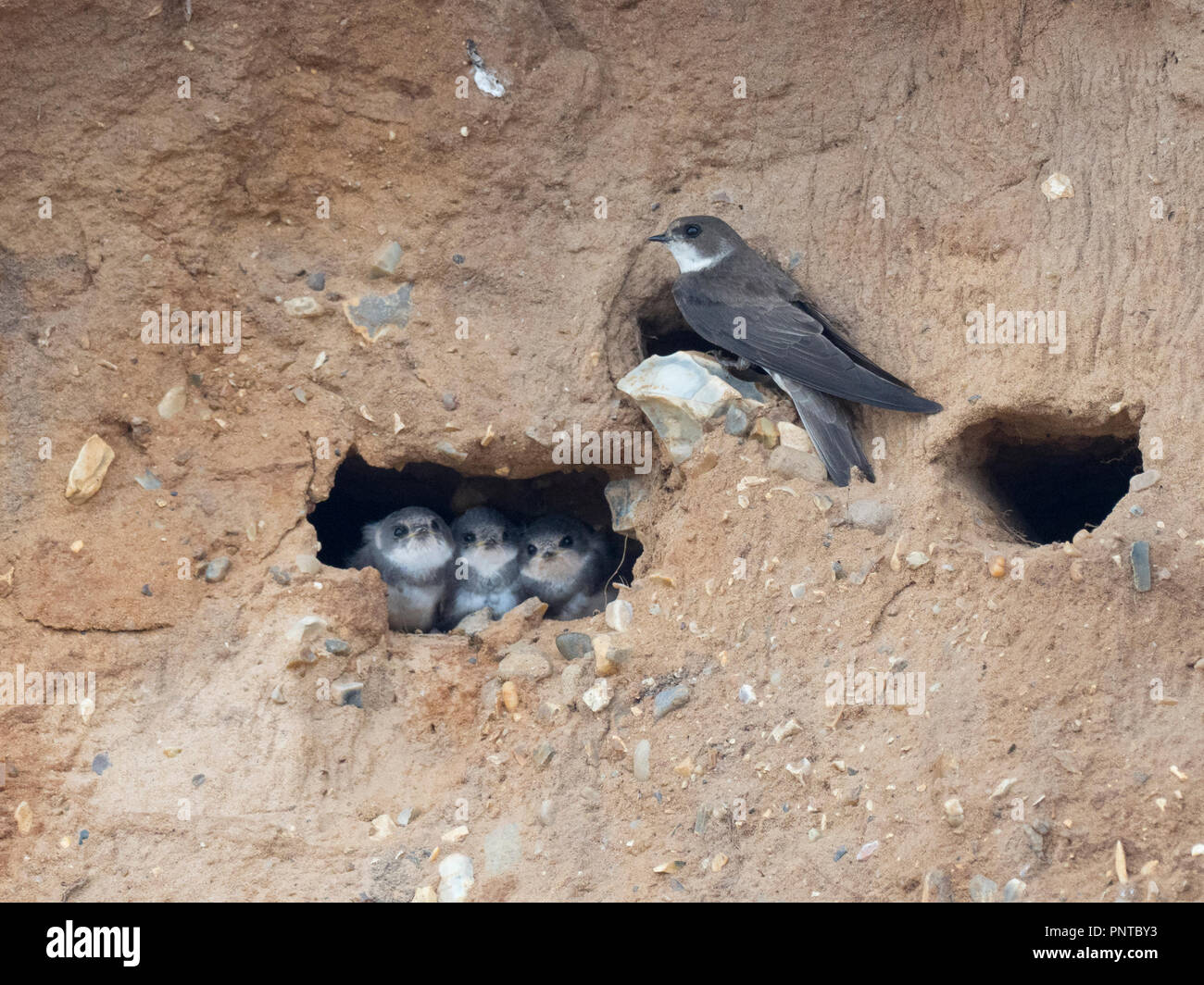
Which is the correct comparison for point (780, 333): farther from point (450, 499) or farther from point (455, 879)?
point (455, 879)

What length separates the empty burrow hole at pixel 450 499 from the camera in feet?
18.5

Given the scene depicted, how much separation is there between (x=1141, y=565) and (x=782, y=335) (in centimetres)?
148


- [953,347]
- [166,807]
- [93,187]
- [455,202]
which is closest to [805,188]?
[953,347]

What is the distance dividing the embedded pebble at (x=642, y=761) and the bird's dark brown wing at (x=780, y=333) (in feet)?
4.61

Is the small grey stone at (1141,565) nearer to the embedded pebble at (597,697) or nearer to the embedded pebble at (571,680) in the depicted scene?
the embedded pebble at (597,697)

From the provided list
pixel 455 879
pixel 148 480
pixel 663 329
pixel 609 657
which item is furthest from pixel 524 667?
pixel 663 329

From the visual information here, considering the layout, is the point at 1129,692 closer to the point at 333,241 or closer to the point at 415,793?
the point at 415,793

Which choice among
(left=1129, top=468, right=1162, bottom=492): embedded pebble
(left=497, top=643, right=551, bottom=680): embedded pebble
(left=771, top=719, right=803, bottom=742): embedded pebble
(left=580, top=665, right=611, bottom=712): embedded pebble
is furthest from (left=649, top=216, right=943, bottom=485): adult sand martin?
(left=497, top=643, right=551, bottom=680): embedded pebble

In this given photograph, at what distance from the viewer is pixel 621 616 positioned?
4.13m

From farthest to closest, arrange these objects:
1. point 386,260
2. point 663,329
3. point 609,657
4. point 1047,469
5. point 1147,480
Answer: point 663,329 < point 1047,469 < point 386,260 < point 609,657 < point 1147,480

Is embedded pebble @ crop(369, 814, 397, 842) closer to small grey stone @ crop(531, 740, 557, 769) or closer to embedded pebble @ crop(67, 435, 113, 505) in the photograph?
small grey stone @ crop(531, 740, 557, 769)

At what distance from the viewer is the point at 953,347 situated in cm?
430

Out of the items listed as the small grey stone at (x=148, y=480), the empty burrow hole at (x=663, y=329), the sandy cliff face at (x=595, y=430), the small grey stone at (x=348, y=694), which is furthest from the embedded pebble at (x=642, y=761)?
the small grey stone at (x=148, y=480)

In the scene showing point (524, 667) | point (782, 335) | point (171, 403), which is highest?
point (782, 335)
